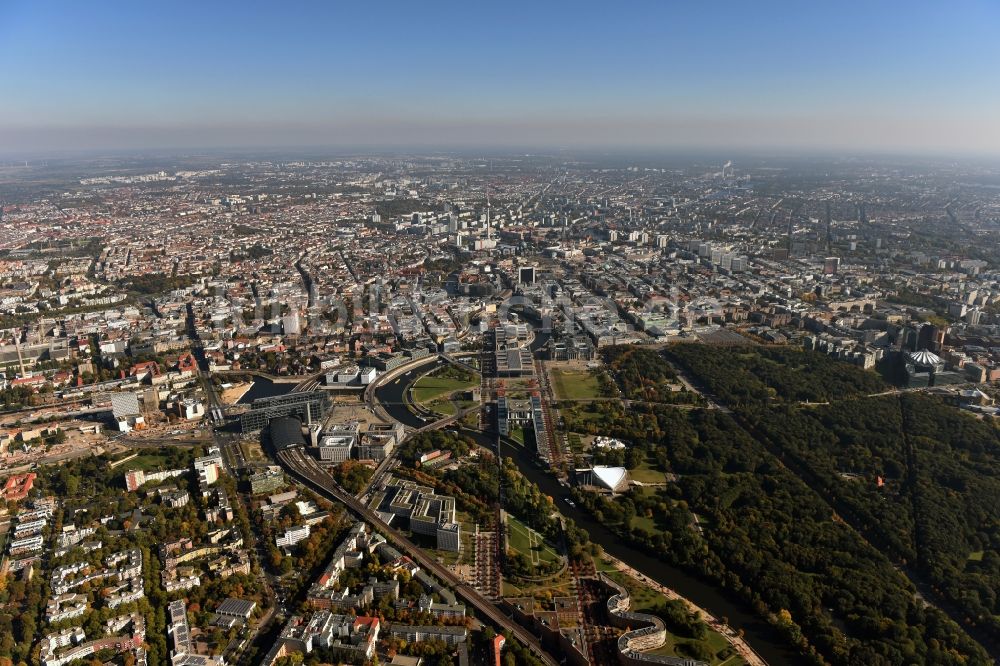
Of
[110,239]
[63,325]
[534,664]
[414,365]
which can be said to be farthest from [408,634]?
[110,239]

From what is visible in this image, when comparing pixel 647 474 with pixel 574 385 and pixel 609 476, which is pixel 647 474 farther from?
pixel 574 385

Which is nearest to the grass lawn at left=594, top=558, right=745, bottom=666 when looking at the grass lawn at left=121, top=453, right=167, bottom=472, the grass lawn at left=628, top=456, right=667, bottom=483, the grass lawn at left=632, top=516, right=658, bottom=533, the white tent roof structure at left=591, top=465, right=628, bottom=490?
the grass lawn at left=632, top=516, right=658, bottom=533

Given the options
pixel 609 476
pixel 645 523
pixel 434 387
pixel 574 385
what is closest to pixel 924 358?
pixel 574 385

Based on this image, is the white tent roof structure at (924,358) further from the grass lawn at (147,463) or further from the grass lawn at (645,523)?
the grass lawn at (147,463)

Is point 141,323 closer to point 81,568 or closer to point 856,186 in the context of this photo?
point 81,568

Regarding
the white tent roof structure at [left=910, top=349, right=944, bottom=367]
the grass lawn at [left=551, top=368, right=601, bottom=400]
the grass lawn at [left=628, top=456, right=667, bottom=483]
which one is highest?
the white tent roof structure at [left=910, top=349, right=944, bottom=367]

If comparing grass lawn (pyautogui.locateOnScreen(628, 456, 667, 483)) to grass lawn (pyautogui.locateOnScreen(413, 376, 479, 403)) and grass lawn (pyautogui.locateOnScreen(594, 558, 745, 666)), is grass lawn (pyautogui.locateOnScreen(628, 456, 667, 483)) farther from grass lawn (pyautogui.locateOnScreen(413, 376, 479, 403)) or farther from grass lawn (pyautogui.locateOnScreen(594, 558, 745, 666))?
grass lawn (pyautogui.locateOnScreen(413, 376, 479, 403))
